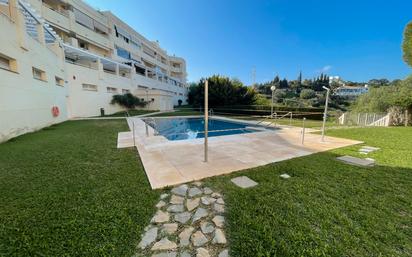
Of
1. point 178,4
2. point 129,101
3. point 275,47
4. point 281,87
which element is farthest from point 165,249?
point 281,87

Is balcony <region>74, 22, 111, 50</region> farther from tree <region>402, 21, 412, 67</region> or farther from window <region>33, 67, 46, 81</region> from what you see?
tree <region>402, 21, 412, 67</region>

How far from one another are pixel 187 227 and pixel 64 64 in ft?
56.6

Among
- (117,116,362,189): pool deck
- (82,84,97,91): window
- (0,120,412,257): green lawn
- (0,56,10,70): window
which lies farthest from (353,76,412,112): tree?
(82,84,97,91): window

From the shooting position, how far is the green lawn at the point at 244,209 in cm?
165

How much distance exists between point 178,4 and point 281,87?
56.4m

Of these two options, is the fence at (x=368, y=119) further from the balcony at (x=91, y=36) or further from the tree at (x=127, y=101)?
the balcony at (x=91, y=36)

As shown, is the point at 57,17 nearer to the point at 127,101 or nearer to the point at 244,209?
the point at 127,101

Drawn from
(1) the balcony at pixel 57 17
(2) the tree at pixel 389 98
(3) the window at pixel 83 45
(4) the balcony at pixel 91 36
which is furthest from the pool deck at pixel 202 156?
(3) the window at pixel 83 45

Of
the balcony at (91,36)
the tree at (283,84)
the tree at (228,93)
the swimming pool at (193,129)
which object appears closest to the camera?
the swimming pool at (193,129)

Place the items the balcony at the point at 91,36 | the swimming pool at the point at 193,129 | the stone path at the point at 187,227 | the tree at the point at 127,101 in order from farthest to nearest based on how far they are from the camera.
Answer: the tree at the point at 127,101 → the balcony at the point at 91,36 → the swimming pool at the point at 193,129 → the stone path at the point at 187,227

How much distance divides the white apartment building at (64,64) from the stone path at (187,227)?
7.47 metres

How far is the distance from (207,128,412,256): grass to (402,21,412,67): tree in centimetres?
1524

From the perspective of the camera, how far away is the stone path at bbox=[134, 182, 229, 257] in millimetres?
1628

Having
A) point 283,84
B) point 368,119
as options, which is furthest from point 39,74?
point 283,84
